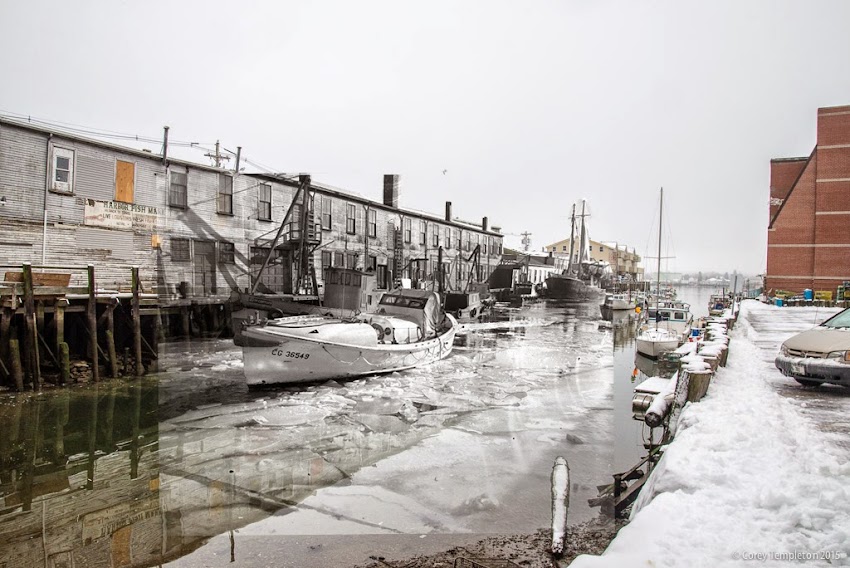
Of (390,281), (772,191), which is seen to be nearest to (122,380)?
(390,281)

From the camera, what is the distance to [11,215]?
55.8 ft

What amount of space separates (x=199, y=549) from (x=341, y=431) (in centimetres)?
453

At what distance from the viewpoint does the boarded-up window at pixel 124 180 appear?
20203 mm

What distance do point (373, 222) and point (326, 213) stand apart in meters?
4.84

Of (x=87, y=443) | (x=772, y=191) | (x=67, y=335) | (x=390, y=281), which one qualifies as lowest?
(x=87, y=443)

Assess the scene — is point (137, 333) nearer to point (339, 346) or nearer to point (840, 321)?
point (339, 346)

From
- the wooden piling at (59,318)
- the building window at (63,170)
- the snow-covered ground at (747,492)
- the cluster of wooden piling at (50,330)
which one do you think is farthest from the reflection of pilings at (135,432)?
the building window at (63,170)

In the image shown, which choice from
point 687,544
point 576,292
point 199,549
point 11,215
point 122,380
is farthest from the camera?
point 576,292

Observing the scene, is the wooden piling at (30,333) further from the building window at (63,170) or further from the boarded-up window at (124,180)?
the boarded-up window at (124,180)

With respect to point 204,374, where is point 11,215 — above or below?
above

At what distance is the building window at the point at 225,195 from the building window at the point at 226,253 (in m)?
1.69

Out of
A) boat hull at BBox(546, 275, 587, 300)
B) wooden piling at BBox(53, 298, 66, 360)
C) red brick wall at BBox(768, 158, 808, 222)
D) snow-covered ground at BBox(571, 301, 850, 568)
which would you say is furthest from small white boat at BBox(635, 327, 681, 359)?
boat hull at BBox(546, 275, 587, 300)

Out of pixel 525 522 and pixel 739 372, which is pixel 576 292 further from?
pixel 525 522

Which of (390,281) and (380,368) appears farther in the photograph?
(390,281)
